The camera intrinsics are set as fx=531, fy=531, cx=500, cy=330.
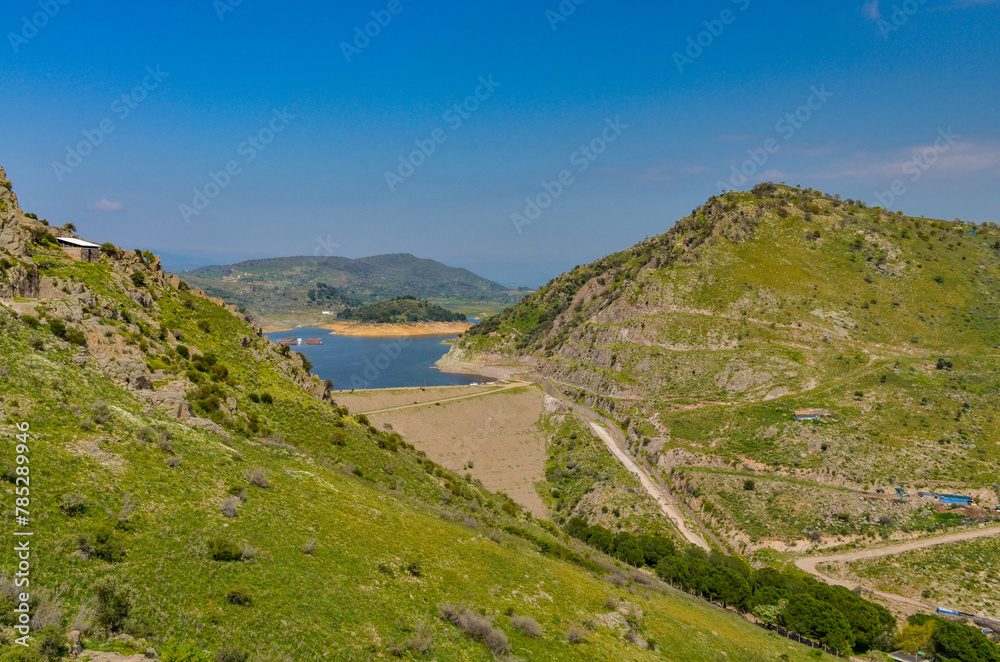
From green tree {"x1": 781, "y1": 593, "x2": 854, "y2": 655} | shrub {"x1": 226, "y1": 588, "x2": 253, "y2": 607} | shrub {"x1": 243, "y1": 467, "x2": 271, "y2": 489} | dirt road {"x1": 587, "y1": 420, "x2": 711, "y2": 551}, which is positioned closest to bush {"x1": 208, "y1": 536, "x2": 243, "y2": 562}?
shrub {"x1": 226, "y1": 588, "x2": 253, "y2": 607}

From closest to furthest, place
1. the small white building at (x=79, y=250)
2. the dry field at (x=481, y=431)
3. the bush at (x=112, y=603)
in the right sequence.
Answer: the bush at (x=112, y=603), the small white building at (x=79, y=250), the dry field at (x=481, y=431)

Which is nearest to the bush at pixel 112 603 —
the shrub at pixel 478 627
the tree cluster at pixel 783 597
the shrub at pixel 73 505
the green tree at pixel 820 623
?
the shrub at pixel 73 505

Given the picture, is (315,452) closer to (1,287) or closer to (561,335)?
(1,287)

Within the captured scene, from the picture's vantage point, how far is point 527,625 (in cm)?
1964

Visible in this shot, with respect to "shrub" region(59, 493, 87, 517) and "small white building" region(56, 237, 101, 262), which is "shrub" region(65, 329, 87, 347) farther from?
"shrub" region(59, 493, 87, 517)

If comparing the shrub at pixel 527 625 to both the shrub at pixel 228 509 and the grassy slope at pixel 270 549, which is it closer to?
the grassy slope at pixel 270 549

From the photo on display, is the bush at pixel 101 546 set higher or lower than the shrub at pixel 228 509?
lower

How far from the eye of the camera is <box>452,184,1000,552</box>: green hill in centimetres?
6003

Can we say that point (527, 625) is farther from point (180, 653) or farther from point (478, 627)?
point (180, 653)

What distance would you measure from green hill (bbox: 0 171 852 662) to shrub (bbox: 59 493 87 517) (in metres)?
0.13

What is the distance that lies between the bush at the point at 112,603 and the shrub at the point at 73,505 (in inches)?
110

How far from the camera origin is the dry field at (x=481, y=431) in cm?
7681

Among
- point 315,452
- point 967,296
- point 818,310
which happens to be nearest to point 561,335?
point 818,310

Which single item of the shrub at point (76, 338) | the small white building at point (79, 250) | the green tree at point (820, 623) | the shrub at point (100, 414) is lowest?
the green tree at point (820, 623)
